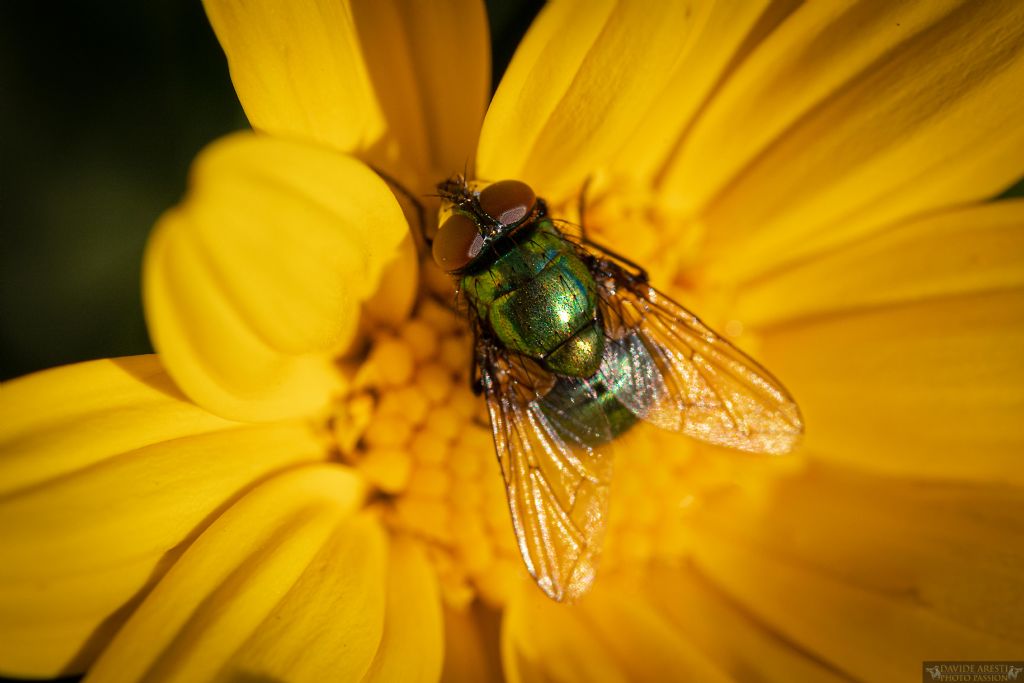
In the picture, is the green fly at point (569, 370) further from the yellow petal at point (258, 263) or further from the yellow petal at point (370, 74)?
the yellow petal at point (258, 263)

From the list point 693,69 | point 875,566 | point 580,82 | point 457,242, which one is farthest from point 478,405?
point 875,566

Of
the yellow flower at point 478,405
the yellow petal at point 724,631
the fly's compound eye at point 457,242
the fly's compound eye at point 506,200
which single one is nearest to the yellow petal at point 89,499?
the yellow flower at point 478,405

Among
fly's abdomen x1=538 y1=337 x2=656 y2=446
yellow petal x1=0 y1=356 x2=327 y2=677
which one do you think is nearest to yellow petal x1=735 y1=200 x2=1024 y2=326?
fly's abdomen x1=538 y1=337 x2=656 y2=446

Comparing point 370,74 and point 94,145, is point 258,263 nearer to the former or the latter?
point 370,74

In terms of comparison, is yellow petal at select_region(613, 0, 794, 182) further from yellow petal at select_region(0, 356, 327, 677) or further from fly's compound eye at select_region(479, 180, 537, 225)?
yellow petal at select_region(0, 356, 327, 677)

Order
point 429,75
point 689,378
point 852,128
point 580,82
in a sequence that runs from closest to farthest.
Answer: point 580,82 → point 429,75 → point 852,128 → point 689,378

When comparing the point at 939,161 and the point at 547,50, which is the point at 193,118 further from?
the point at 939,161
